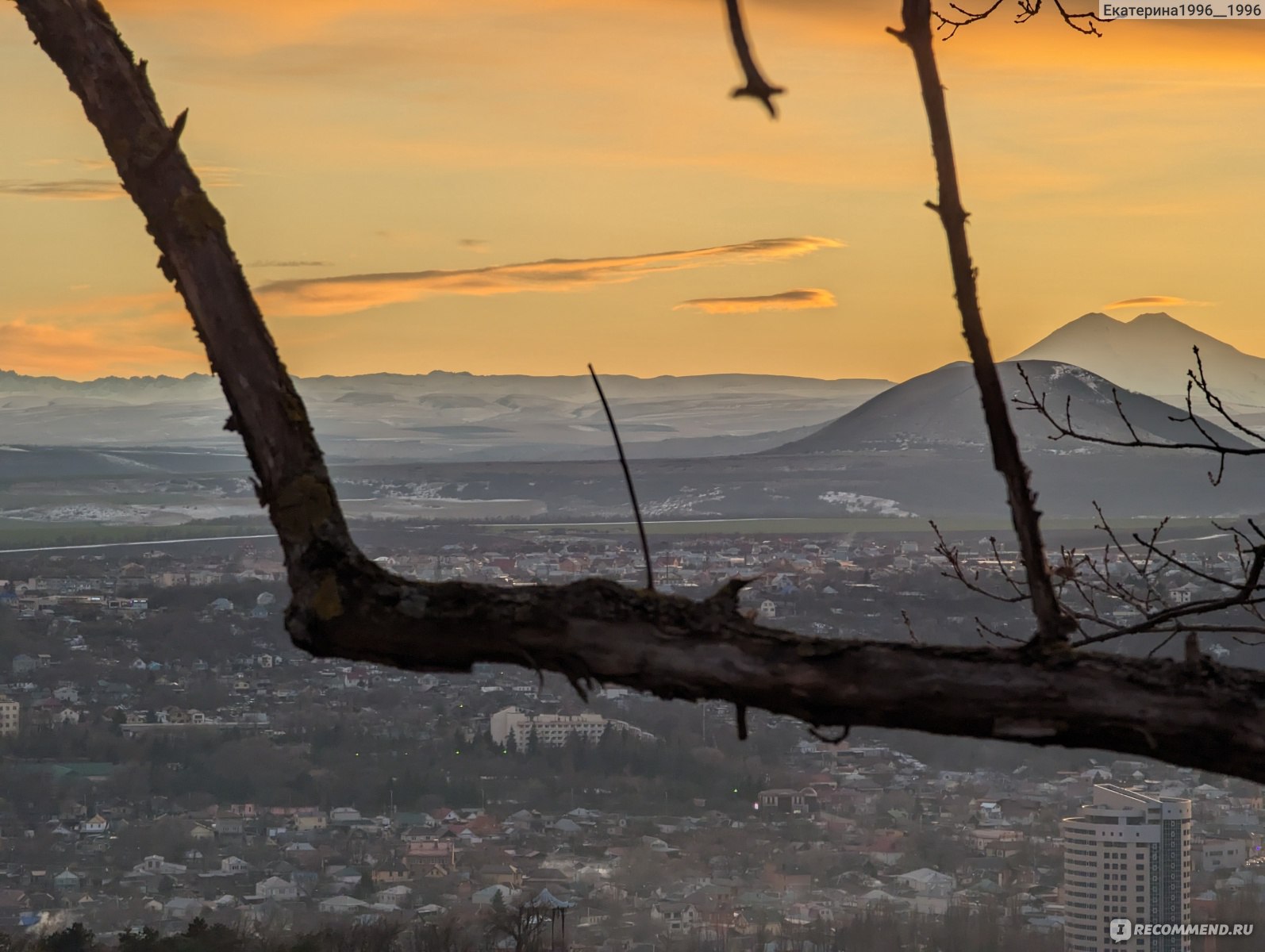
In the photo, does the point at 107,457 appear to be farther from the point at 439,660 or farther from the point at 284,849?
the point at 439,660

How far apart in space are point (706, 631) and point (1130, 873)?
593 inches

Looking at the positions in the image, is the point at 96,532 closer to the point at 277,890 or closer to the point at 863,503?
the point at 863,503

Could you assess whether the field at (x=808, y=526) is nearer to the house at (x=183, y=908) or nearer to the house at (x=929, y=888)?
the house at (x=929, y=888)

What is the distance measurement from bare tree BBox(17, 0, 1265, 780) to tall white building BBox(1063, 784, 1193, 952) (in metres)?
13.3

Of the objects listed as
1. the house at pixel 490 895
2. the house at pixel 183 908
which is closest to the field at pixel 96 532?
the house at pixel 183 908

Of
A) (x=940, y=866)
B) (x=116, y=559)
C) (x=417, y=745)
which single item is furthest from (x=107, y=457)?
(x=940, y=866)

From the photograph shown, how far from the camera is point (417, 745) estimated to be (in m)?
33.4

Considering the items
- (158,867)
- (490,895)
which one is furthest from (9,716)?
(490,895)

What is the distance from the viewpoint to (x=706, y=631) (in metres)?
2.44

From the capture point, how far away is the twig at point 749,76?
2680 mm

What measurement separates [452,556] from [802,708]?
3589 cm

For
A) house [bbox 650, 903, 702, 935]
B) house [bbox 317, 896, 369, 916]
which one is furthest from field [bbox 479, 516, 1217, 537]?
house [bbox 317, 896, 369, 916]

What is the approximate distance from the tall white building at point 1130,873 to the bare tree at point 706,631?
1330 centimetres

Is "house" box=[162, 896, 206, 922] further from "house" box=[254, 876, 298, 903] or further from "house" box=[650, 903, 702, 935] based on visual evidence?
"house" box=[650, 903, 702, 935]
